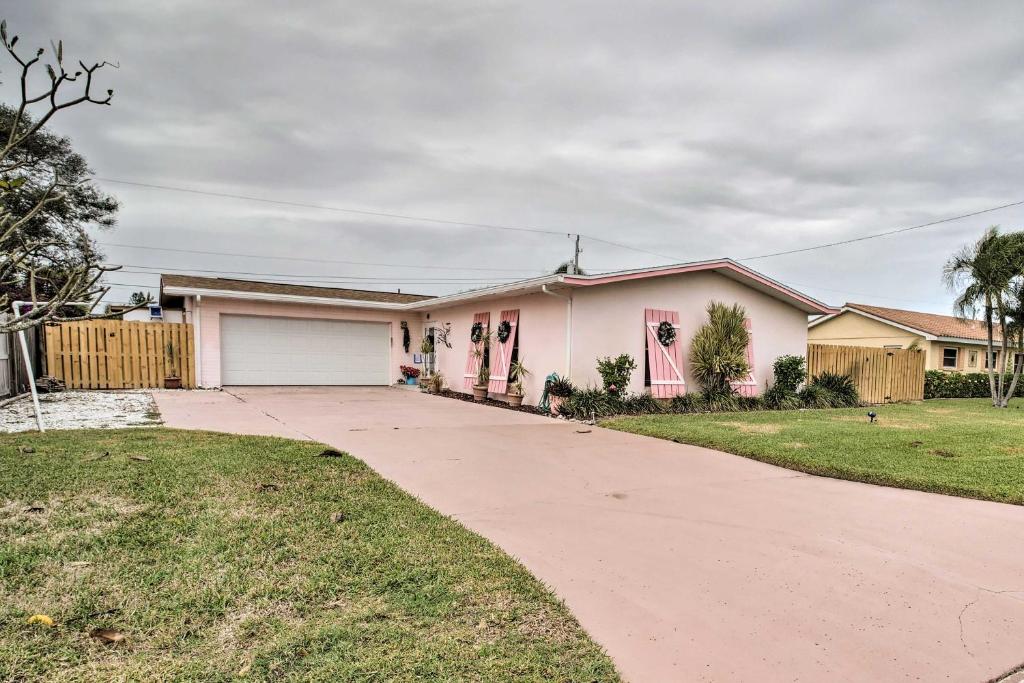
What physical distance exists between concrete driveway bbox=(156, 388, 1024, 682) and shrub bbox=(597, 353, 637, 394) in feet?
12.6

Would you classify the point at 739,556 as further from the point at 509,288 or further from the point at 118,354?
the point at 118,354

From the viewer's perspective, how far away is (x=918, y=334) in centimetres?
2148

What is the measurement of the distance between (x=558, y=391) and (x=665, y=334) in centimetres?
334

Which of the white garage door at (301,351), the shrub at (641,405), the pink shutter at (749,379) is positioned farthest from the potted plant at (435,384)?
the pink shutter at (749,379)

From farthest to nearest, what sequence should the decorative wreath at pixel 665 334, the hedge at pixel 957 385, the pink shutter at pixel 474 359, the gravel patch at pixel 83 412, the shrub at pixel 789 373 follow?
the hedge at pixel 957 385
the pink shutter at pixel 474 359
the shrub at pixel 789 373
the decorative wreath at pixel 665 334
the gravel patch at pixel 83 412

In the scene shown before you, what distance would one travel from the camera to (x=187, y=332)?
14883 mm

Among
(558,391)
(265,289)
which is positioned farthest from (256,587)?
(265,289)

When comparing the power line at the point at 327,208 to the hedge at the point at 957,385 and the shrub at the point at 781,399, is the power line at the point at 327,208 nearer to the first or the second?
the shrub at the point at 781,399

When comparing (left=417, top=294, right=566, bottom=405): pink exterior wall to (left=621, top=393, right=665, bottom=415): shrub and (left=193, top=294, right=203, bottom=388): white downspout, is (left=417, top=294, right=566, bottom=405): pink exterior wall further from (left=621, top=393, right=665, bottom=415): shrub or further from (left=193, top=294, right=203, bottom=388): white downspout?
(left=193, top=294, right=203, bottom=388): white downspout

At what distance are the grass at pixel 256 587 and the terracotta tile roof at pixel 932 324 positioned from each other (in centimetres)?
2440

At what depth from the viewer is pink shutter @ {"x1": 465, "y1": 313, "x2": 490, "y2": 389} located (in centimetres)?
1395

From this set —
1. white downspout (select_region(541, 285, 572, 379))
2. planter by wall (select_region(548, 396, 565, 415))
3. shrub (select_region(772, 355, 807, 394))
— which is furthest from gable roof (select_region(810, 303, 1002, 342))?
planter by wall (select_region(548, 396, 565, 415))

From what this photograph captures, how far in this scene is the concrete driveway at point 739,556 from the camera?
2.52 metres

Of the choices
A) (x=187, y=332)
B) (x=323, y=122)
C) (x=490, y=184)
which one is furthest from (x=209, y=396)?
(x=490, y=184)
